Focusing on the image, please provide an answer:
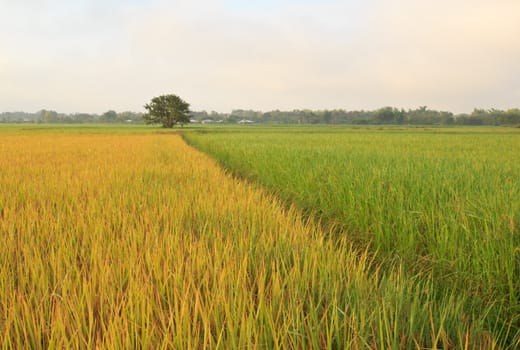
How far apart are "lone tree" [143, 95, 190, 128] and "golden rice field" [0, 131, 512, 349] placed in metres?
49.5

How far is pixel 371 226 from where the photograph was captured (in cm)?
279

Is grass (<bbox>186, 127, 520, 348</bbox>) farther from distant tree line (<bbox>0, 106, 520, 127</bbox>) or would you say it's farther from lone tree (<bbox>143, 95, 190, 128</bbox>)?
distant tree line (<bbox>0, 106, 520, 127</bbox>)

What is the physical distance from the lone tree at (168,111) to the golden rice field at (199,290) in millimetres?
49487

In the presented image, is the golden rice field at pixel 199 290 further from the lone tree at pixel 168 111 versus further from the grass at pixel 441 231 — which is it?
the lone tree at pixel 168 111

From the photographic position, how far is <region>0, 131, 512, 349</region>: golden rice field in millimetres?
866

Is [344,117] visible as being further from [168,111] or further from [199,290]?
[199,290]

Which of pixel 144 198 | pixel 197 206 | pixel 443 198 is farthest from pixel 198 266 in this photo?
pixel 443 198

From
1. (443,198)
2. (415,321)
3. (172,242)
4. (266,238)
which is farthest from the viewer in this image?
(443,198)

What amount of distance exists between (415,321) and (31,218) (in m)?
2.37

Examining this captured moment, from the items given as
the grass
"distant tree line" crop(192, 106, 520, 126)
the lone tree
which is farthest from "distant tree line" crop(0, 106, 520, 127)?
the grass

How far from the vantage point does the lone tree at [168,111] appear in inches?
1967

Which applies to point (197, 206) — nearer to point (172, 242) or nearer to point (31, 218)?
point (172, 242)

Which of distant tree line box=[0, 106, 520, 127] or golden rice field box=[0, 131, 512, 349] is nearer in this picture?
golden rice field box=[0, 131, 512, 349]

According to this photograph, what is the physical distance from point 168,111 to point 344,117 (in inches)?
2907
